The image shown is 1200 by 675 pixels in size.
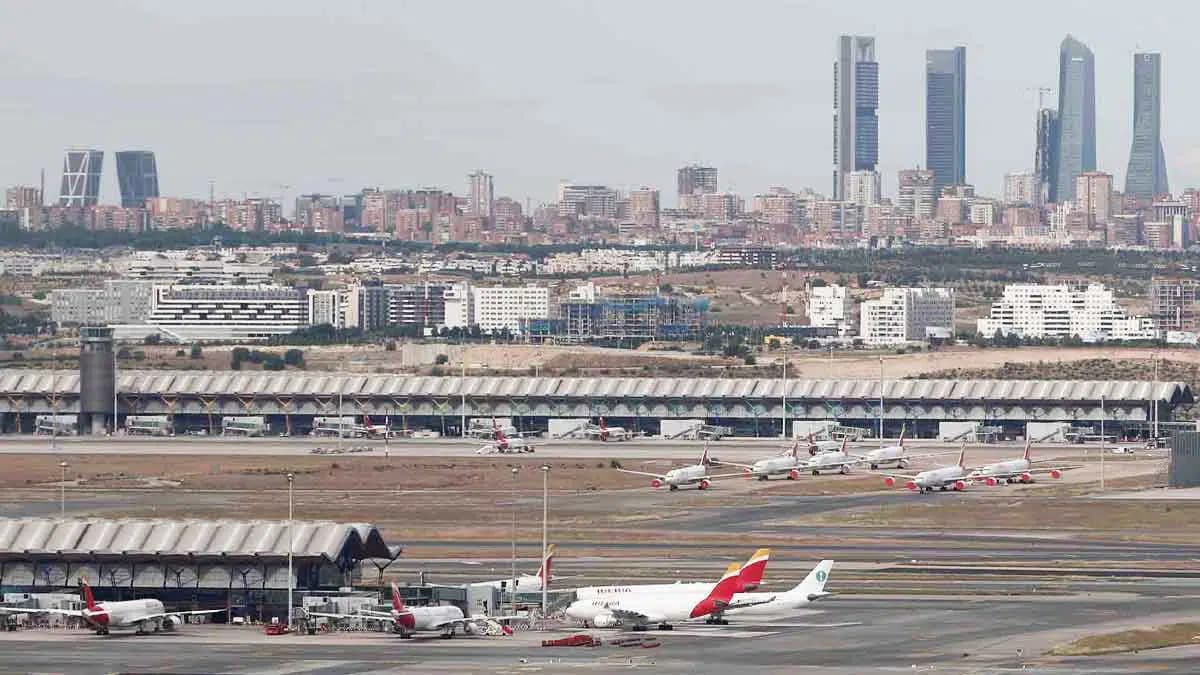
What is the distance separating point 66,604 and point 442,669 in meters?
21.9

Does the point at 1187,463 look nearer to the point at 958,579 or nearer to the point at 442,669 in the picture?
the point at 958,579

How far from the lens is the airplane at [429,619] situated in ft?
342

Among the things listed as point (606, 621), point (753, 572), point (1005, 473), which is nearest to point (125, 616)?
point (606, 621)

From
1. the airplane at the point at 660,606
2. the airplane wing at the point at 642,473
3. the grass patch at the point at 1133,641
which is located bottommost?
the airplane wing at the point at 642,473

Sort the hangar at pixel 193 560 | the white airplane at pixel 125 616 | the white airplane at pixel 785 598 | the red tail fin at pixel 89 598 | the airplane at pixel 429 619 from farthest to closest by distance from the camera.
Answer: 1. the hangar at pixel 193 560
2. the white airplane at pixel 785 598
3. the white airplane at pixel 125 616
4. the red tail fin at pixel 89 598
5. the airplane at pixel 429 619

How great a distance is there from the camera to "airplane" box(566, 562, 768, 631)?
108m

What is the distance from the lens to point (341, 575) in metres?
113

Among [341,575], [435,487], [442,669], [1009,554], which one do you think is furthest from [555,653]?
[435,487]

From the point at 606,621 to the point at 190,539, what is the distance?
18.1m

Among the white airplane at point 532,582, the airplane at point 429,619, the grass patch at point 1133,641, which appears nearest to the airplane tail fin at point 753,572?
the white airplane at point 532,582

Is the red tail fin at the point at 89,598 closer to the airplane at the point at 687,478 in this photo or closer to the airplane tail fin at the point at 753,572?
the airplane tail fin at the point at 753,572

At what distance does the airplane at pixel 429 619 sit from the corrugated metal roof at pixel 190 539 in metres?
Result: 5.68

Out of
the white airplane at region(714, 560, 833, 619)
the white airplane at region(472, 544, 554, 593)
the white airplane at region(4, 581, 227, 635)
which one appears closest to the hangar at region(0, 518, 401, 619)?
the white airplane at region(4, 581, 227, 635)

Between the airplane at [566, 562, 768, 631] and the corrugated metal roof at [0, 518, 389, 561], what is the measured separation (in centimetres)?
1107
